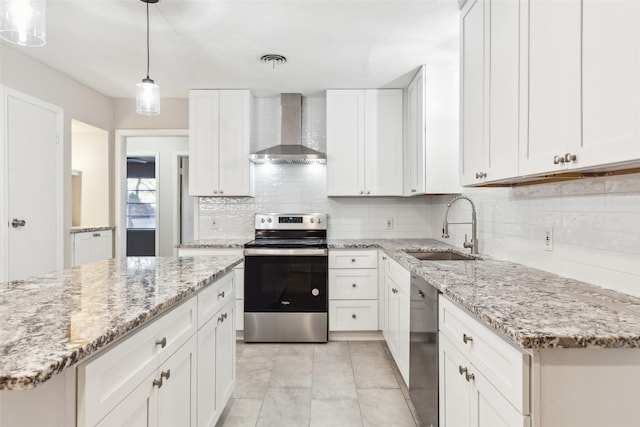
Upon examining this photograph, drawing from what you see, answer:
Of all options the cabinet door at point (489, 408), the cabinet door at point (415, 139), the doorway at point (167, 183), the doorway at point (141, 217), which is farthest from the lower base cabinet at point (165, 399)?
the doorway at point (141, 217)

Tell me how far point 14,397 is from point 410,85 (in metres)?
3.43

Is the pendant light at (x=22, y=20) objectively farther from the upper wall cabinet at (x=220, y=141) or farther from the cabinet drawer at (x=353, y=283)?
the cabinet drawer at (x=353, y=283)

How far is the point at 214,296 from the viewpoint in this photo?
1852 millimetres

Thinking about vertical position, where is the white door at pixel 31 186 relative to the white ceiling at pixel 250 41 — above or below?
below

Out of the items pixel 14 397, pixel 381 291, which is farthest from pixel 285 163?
pixel 14 397

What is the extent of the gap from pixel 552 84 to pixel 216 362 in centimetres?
193

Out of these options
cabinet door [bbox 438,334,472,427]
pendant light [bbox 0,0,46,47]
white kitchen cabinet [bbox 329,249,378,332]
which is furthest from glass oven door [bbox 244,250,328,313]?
pendant light [bbox 0,0,46,47]

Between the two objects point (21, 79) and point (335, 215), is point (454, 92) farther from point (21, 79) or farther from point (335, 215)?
point (21, 79)

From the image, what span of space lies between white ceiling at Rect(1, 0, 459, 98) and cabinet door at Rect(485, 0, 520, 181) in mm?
571

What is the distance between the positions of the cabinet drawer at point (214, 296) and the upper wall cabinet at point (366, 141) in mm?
1734

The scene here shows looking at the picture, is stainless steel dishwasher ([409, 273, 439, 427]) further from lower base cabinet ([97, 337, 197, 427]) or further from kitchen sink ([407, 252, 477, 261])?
lower base cabinet ([97, 337, 197, 427])

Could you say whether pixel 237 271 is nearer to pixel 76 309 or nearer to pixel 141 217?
pixel 76 309

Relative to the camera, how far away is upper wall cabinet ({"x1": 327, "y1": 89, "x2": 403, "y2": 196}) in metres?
3.58

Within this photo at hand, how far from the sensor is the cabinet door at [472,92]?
73.9 inches
